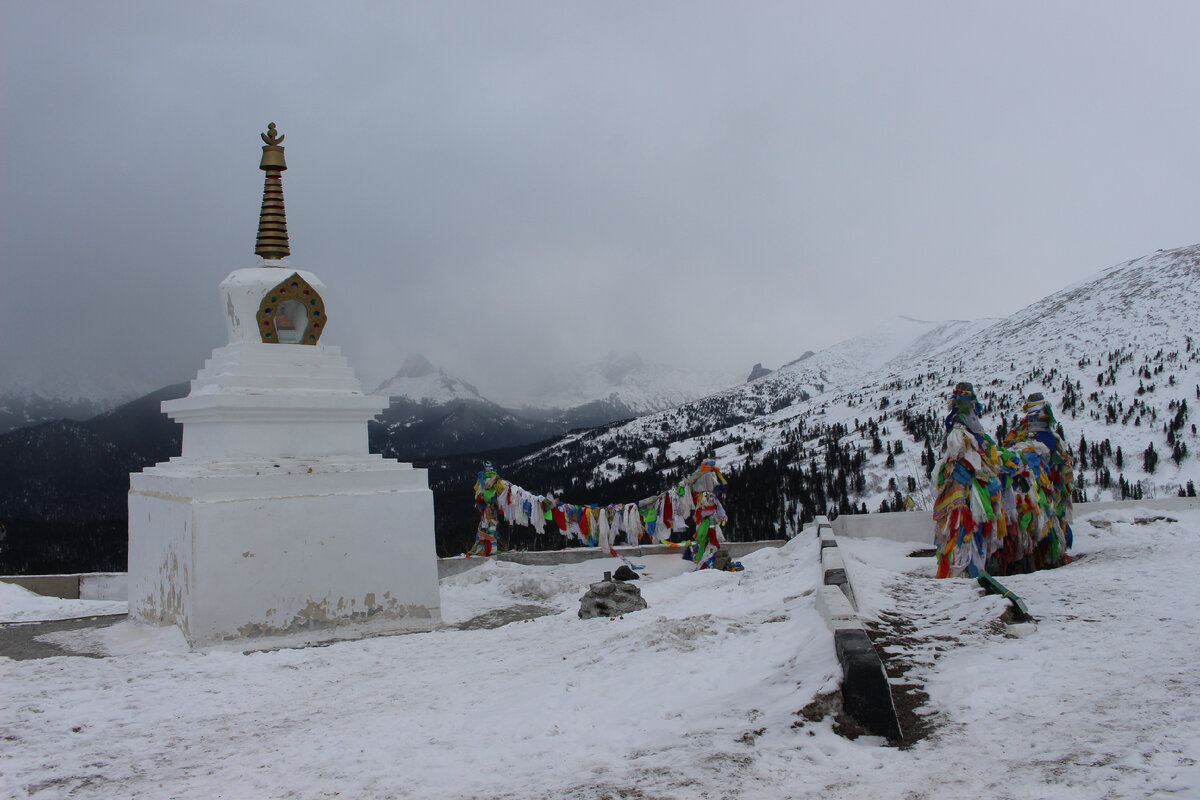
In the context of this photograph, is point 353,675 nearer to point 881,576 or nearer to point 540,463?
point 881,576

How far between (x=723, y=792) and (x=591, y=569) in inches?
464

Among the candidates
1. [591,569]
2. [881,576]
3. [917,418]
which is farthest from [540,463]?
[881,576]

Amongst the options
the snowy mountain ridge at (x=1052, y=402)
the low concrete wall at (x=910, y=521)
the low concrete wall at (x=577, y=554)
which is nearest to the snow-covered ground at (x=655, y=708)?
the low concrete wall at (x=910, y=521)

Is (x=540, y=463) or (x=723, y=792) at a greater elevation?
(x=540, y=463)

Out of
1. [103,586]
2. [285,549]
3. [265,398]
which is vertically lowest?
[103,586]

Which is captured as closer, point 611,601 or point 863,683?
point 863,683

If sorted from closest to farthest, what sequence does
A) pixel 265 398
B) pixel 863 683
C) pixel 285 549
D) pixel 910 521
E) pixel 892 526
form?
pixel 863 683
pixel 285 549
pixel 265 398
pixel 910 521
pixel 892 526

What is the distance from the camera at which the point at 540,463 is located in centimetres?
→ 9962

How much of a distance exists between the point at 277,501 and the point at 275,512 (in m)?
0.13

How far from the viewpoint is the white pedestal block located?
28.8 ft

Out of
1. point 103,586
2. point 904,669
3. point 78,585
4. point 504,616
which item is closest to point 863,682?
point 904,669

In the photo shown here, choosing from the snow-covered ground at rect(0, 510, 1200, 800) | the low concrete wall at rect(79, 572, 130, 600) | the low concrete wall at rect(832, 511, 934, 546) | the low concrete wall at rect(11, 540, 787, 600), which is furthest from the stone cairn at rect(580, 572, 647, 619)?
the low concrete wall at rect(79, 572, 130, 600)

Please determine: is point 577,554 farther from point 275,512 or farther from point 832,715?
point 832,715

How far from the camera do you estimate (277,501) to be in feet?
30.0
